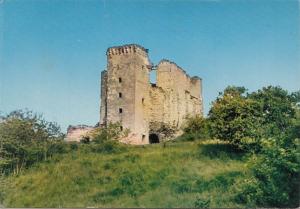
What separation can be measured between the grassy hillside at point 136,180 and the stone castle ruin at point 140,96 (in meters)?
8.76

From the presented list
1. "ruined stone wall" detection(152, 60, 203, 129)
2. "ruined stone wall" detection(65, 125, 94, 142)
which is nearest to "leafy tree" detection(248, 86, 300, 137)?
"ruined stone wall" detection(152, 60, 203, 129)

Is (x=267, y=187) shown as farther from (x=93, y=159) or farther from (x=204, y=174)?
(x=93, y=159)

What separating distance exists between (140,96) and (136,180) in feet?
49.1

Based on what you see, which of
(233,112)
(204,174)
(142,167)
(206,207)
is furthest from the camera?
(233,112)

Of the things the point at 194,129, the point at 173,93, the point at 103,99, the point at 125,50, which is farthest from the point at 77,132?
the point at 194,129

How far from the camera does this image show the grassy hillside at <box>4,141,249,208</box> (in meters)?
13.3

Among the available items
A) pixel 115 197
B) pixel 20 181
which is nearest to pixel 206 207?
pixel 115 197

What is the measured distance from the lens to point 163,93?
3139 centimetres

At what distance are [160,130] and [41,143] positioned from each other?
33.4ft

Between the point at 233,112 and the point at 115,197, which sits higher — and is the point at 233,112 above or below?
above

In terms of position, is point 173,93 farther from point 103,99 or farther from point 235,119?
point 235,119

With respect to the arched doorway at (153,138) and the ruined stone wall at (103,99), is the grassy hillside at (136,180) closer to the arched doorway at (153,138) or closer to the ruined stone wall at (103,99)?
the ruined stone wall at (103,99)

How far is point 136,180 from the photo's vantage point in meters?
15.3

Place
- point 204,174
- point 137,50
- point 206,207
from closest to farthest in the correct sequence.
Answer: point 206,207, point 204,174, point 137,50
